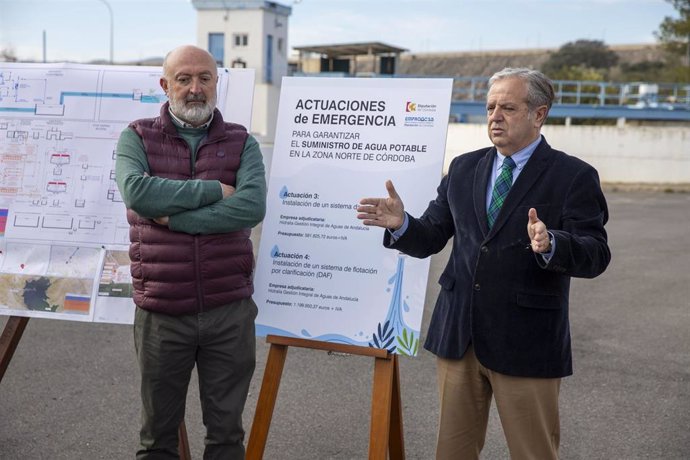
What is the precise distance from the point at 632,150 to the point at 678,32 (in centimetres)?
2173

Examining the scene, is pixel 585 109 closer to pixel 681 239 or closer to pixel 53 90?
pixel 681 239

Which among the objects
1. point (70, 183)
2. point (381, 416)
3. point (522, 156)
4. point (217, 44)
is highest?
point (217, 44)

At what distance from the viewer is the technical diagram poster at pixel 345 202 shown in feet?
10.3

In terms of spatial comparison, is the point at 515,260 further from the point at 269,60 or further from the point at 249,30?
the point at 269,60

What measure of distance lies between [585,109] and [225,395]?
963 inches

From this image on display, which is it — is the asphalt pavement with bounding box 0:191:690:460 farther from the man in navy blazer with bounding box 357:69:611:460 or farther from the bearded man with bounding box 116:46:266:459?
the man in navy blazer with bounding box 357:69:611:460

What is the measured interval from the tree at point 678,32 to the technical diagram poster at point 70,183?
4187 centimetres

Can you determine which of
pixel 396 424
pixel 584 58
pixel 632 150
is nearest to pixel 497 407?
pixel 396 424

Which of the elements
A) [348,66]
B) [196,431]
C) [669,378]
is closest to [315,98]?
[196,431]

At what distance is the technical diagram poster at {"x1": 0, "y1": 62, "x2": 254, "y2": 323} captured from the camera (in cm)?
351

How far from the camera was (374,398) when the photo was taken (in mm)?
3033

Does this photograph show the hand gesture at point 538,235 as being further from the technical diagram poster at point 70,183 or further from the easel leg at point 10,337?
the easel leg at point 10,337

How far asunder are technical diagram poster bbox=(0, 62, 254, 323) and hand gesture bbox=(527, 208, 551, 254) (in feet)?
5.32

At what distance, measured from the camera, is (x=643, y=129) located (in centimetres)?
2236
